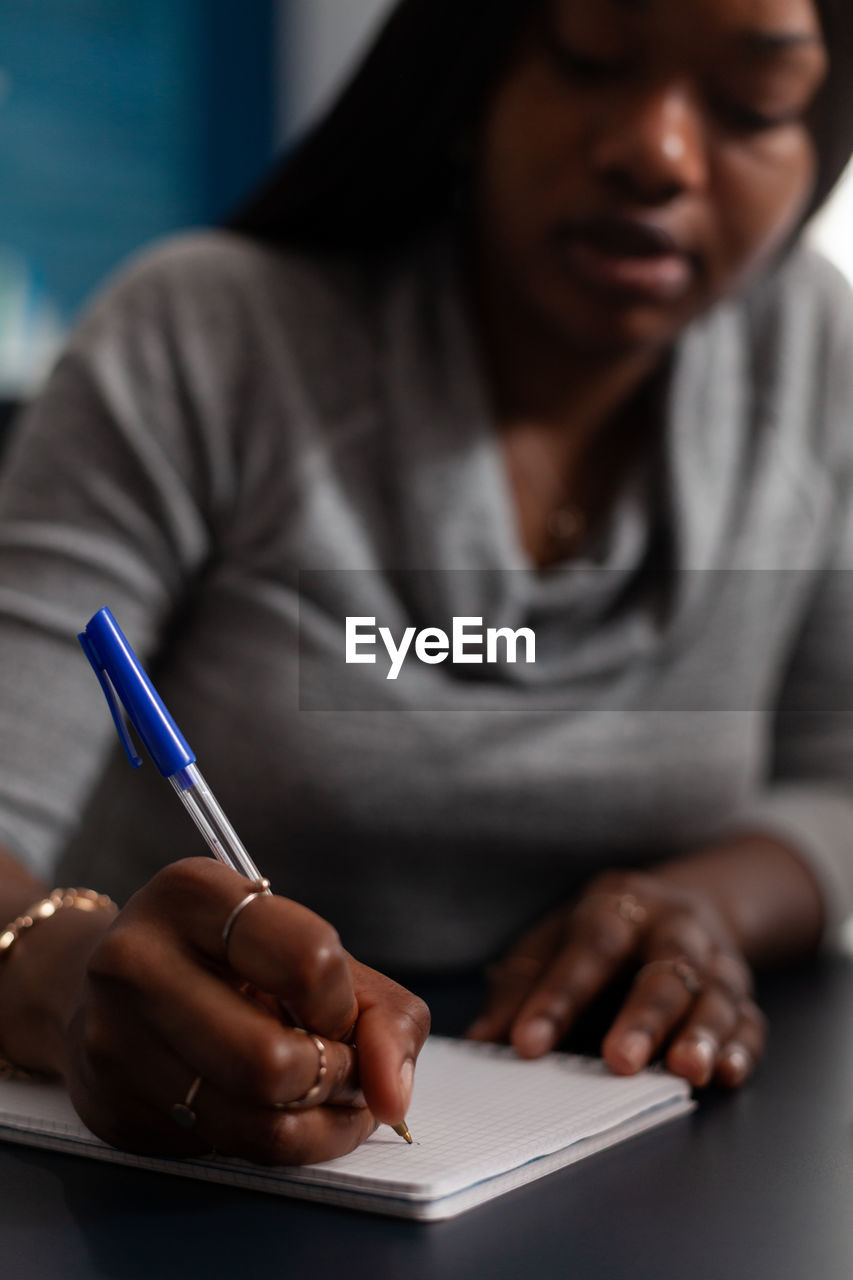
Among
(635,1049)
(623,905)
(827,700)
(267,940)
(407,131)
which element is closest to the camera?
(267,940)

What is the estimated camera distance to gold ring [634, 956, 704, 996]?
0.50 m

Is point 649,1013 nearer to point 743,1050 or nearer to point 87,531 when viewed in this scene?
point 743,1050

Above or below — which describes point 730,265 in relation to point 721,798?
above

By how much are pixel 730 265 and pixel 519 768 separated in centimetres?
28

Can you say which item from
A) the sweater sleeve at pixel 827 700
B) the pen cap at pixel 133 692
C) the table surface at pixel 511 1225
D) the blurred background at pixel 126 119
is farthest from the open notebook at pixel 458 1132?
the blurred background at pixel 126 119

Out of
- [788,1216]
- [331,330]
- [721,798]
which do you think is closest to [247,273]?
[331,330]

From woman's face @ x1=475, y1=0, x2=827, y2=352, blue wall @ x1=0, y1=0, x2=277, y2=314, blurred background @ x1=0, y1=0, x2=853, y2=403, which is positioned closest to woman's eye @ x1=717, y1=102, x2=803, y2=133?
woman's face @ x1=475, y1=0, x2=827, y2=352

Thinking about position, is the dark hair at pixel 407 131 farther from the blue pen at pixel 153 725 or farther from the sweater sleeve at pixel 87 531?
the blue pen at pixel 153 725

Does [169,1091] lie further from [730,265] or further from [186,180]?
[186,180]

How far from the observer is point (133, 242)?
2170mm

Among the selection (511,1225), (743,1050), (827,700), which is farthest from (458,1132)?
(827,700)

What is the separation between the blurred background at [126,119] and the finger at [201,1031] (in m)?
1.82

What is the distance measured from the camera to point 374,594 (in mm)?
702

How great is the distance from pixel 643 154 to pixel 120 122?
5.81 ft
